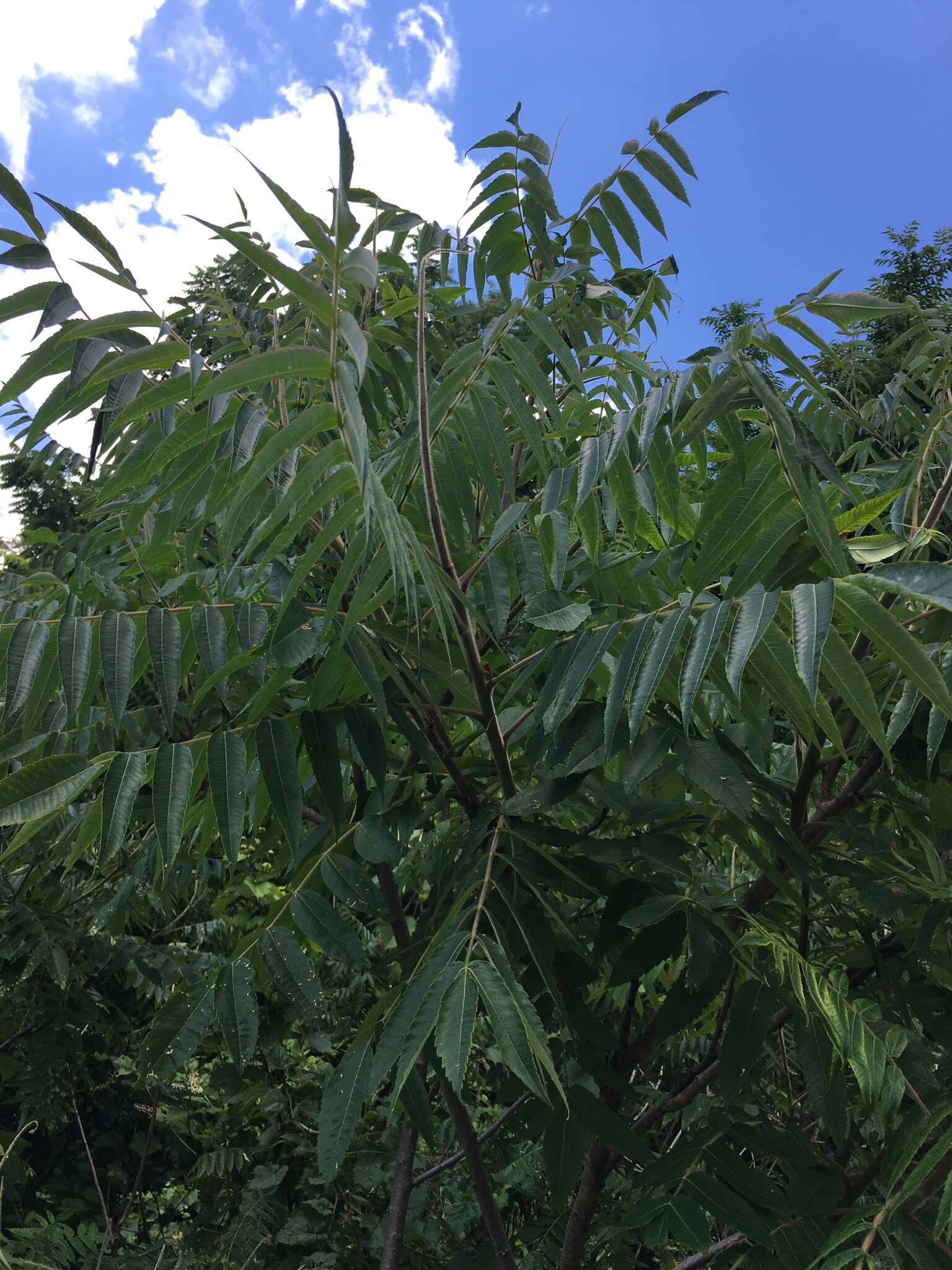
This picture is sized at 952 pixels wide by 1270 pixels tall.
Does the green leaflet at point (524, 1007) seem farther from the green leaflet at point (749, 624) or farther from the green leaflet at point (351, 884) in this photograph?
the green leaflet at point (749, 624)

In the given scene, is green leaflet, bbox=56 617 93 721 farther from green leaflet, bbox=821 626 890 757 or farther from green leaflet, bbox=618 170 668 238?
green leaflet, bbox=618 170 668 238

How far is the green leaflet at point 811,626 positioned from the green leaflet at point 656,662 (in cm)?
14

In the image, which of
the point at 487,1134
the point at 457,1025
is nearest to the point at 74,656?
the point at 457,1025

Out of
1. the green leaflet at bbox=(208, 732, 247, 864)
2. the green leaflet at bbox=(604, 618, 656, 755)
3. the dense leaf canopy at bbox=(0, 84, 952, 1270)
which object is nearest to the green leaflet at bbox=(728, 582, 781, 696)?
the dense leaf canopy at bbox=(0, 84, 952, 1270)

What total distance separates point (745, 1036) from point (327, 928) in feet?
1.98

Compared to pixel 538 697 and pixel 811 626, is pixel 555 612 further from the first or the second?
pixel 811 626

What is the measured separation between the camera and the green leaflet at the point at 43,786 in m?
1.20

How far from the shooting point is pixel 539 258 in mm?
2135

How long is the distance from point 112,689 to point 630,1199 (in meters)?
1.80

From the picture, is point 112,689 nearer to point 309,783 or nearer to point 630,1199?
point 309,783

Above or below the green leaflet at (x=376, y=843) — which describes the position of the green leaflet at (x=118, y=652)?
above

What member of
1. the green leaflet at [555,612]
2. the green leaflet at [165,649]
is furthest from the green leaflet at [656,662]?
the green leaflet at [165,649]

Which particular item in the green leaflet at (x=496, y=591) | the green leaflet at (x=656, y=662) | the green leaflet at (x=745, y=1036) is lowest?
the green leaflet at (x=745, y=1036)

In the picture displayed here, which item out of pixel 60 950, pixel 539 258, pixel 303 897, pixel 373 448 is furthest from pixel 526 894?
pixel 60 950
